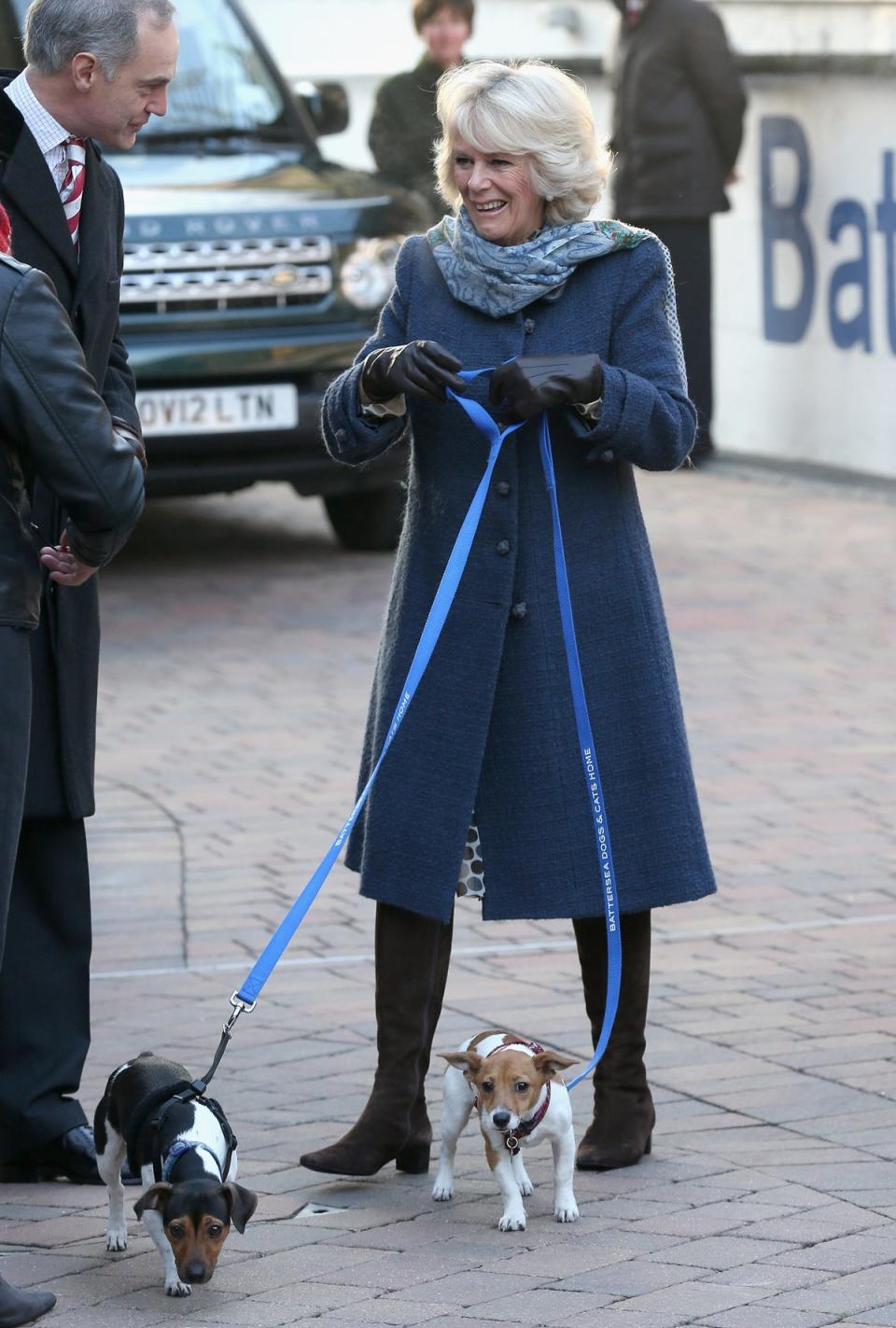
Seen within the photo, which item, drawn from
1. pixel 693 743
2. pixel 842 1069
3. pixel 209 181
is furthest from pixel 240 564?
pixel 842 1069

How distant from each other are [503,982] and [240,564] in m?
5.82

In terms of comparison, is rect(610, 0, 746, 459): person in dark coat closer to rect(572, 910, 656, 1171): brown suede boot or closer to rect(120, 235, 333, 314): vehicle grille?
rect(120, 235, 333, 314): vehicle grille

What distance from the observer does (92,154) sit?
4.12m

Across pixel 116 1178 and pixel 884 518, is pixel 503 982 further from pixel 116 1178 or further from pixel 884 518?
pixel 884 518

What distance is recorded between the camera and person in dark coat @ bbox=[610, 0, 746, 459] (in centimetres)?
1257

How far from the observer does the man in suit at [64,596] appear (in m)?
3.88

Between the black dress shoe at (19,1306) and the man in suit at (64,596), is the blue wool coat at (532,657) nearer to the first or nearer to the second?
the man in suit at (64,596)

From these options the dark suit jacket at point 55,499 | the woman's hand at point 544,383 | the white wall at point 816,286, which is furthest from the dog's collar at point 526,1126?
the white wall at point 816,286

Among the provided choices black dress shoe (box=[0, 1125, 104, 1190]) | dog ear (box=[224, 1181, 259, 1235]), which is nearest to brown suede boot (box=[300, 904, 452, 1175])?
black dress shoe (box=[0, 1125, 104, 1190])

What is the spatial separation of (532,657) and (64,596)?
2.61 ft

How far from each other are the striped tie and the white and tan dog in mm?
1499

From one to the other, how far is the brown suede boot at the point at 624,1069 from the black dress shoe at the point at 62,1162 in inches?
33.5

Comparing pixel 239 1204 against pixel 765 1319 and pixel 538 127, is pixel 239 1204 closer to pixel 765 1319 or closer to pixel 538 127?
pixel 765 1319

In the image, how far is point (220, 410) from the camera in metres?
10.0
